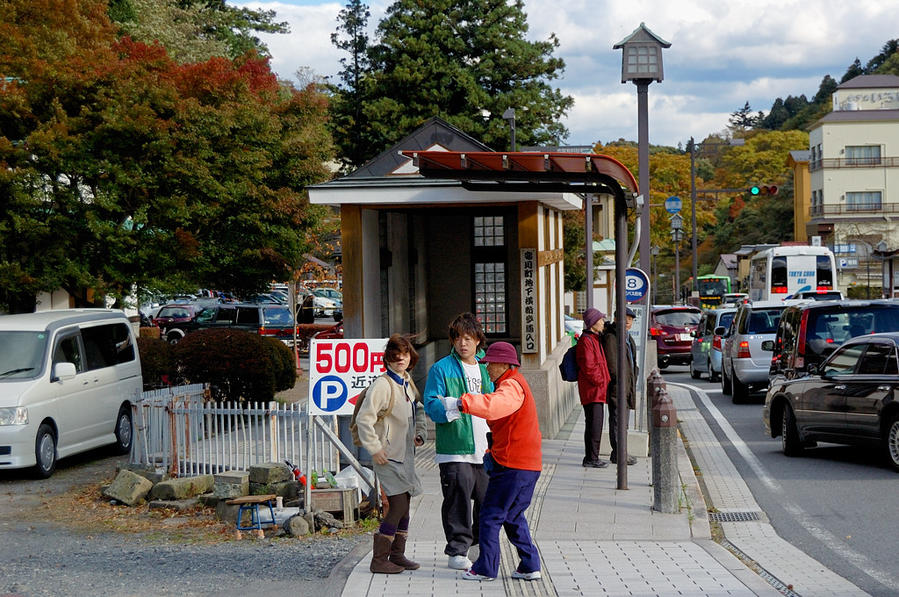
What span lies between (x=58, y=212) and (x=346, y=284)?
6.24 meters

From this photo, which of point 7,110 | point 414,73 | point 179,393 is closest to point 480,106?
point 414,73

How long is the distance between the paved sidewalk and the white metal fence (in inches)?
57.0

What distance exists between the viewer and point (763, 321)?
21.4m

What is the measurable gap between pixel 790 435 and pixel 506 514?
25.5ft

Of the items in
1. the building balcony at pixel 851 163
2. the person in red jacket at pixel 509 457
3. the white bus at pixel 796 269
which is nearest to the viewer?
the person in red jacket at pixel 509 457

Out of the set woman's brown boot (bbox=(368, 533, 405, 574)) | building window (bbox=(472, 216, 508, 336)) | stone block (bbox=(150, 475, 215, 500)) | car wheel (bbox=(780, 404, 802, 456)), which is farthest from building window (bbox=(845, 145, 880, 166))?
woman's brown boot (bbox=(368, 533, 405, 574))

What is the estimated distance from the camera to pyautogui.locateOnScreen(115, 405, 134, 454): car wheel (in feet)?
49.9

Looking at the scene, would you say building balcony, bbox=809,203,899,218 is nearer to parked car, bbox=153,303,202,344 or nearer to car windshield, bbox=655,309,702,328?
car windshield, bbox=655,309,702,328

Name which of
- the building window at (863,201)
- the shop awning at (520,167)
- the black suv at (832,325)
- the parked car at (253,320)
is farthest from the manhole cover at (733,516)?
the building window at (863,201)

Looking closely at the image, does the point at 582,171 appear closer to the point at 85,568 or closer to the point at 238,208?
the point at 85,568

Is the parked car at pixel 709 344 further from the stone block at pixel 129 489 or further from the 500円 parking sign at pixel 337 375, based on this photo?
the stone block at pixel 129 489

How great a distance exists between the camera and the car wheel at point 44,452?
12.9 meters

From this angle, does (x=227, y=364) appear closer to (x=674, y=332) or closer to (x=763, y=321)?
(x=763, y=321)

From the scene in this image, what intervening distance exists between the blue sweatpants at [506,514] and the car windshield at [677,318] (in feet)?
84.2
